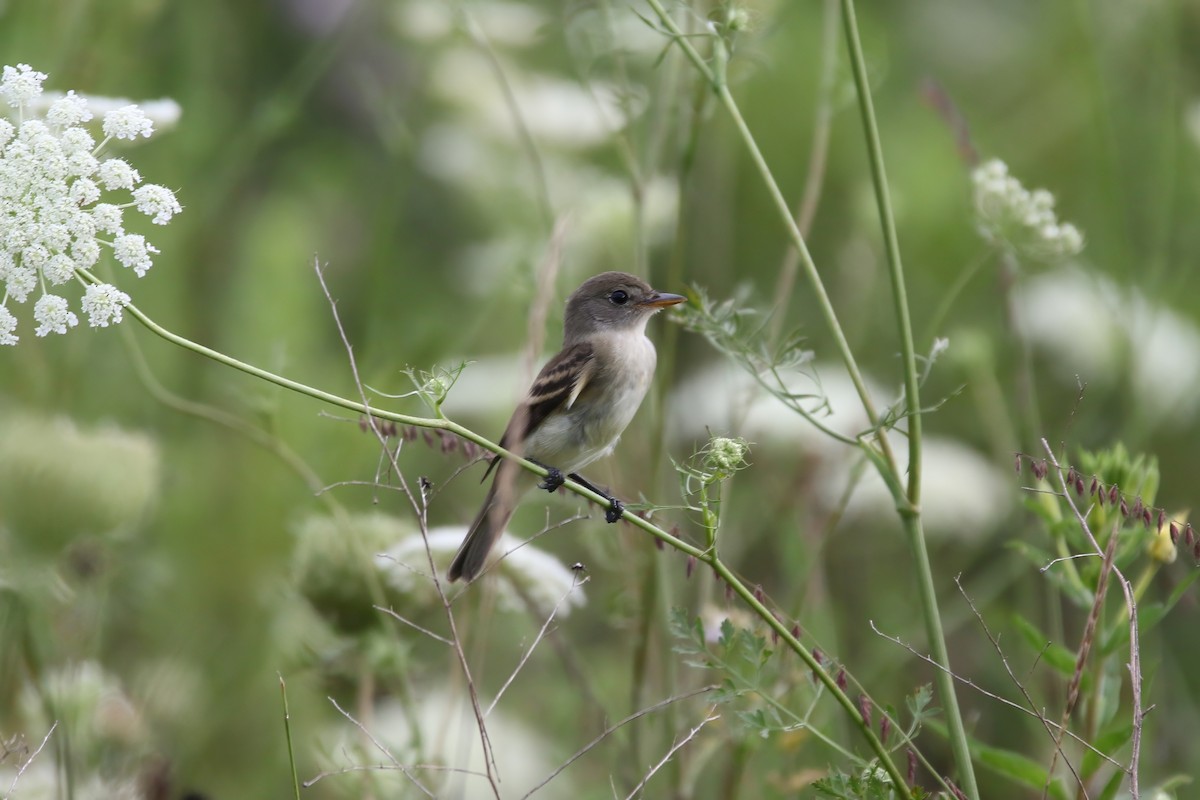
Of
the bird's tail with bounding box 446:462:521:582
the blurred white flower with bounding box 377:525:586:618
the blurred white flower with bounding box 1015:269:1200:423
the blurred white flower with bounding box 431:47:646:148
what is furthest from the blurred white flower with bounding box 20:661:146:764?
the blurred white flower with bounding box 1015:269:1200:423

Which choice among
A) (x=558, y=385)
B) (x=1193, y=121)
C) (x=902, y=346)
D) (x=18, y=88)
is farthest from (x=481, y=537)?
(x=1193, y=121)

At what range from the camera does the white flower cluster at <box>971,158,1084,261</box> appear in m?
2.54

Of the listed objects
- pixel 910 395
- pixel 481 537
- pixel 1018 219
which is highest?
pixel 1018 219

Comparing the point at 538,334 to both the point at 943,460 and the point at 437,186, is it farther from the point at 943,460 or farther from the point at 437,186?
the point at 437,186

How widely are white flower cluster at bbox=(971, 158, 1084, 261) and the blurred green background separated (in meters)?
0.24

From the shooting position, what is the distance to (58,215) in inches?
63.1

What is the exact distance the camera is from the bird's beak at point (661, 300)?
2.87 m

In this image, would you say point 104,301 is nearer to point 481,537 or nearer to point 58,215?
point 58,215

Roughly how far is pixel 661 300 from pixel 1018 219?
789 millimetres

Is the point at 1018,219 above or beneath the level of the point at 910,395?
above

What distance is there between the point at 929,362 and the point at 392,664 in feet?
4.30

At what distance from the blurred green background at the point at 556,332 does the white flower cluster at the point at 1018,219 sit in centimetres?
24

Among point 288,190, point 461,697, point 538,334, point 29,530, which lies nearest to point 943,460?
point 461,697

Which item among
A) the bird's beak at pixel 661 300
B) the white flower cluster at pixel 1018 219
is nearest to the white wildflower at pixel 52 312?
the bird's beak at pixel 661 300
